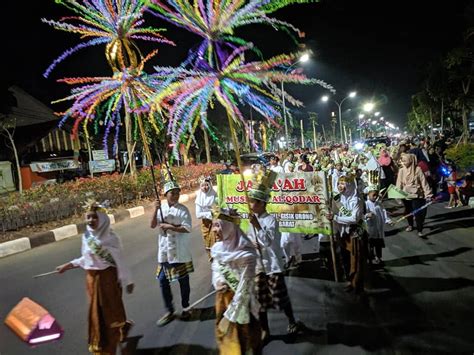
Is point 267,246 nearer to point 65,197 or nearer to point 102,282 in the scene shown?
point 102,282

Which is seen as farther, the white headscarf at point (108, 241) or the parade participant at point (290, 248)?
the parade participant at point (290, 248)

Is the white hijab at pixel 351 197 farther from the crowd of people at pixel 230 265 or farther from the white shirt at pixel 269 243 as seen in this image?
the white shirt at pixel 269 243

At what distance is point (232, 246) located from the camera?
3.08 metres

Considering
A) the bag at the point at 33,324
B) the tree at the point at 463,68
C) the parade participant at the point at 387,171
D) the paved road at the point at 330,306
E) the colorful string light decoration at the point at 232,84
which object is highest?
the tree at the point at 463,68

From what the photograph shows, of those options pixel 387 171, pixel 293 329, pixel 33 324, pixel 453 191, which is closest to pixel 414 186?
pixel 453 191

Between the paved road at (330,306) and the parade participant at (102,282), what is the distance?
48cm

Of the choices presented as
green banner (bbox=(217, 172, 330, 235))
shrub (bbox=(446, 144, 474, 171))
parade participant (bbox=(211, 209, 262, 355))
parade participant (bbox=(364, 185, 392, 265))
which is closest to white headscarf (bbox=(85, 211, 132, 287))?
parade participant (bbox=(211, 209, 262, 355))

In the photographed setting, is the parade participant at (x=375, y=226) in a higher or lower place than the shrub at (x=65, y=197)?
lower

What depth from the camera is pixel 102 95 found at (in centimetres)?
444

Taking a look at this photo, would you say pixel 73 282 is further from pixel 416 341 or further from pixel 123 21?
pixel 416 341

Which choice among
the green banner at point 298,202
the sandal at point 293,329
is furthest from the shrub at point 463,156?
the sandal at point 293,329

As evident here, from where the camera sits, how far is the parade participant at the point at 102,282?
3.38 m

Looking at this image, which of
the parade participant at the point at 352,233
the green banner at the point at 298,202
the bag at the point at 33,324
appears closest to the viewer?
the bag at the point at 33,324

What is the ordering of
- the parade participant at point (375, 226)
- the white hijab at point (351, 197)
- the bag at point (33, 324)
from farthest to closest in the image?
1. the parade participant at point (375, 226)
2. the white hijab at point (351, 197)
3. the bag at point (33, 324)
